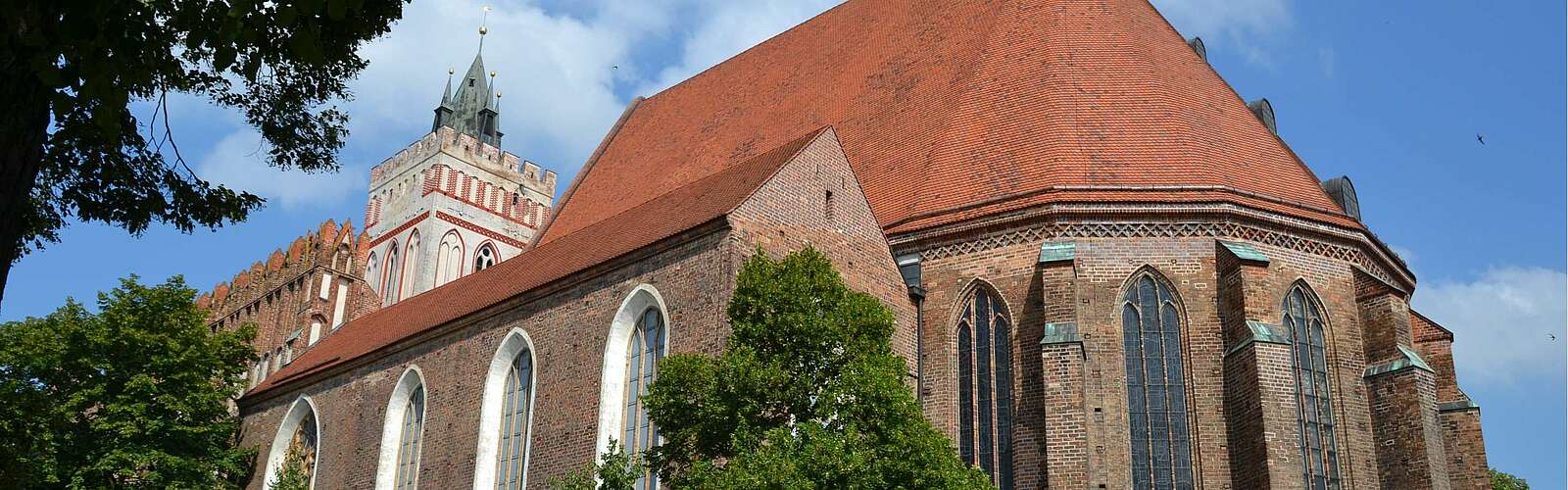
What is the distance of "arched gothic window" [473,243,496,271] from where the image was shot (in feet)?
145

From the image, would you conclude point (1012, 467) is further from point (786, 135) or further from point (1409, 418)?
point (786, 135)

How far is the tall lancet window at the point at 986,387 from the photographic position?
1841 cm

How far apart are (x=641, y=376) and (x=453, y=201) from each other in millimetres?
28265

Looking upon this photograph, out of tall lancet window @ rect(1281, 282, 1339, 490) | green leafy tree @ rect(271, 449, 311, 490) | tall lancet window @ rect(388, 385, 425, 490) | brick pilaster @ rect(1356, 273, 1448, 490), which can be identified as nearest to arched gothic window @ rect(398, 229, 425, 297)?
green leafy tree @ rect(271, 449, 311, 490)

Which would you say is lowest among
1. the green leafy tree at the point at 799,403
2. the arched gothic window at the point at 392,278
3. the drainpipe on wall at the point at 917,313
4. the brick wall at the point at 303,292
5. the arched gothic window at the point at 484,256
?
the green leafy tree at the point at 799,403

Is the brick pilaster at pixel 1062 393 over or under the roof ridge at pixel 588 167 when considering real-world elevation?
under

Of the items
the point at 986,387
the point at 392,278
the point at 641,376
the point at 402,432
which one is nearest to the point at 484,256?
the point at 392,278

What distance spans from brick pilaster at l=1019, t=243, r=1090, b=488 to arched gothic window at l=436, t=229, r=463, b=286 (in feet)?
93.3

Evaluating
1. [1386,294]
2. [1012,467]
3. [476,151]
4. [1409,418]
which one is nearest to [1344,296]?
[1386,294]

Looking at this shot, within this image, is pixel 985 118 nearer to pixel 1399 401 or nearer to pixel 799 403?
pixel 1399 401

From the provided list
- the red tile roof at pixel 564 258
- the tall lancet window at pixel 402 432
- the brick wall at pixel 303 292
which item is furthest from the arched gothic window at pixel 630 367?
the brick wall at pixel 303 292

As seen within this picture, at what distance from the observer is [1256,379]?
675 inches

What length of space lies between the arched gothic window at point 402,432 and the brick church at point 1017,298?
44mm

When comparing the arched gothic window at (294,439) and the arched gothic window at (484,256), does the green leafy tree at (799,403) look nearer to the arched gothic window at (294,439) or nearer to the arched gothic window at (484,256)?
the arched gothic window at (294,439)
